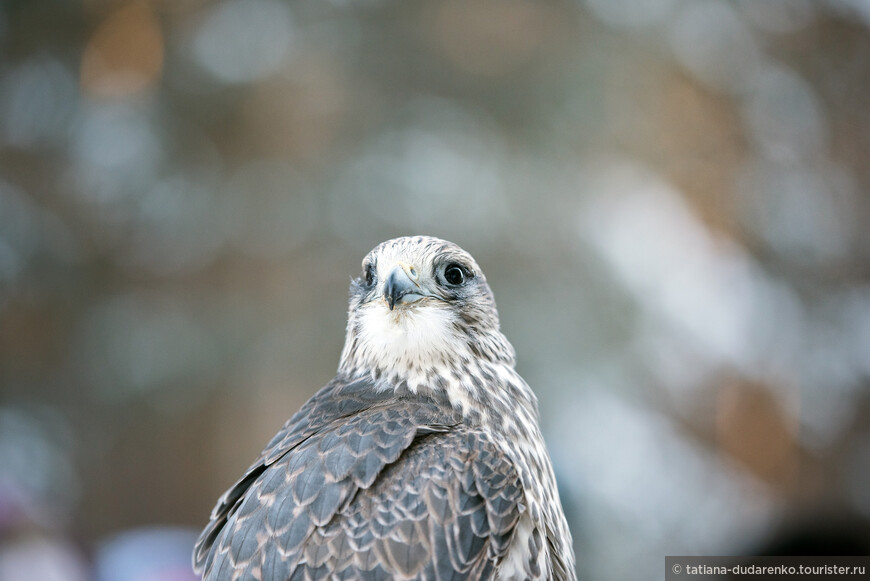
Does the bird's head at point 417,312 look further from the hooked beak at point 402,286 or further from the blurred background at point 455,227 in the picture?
the blurred background at point 455,227

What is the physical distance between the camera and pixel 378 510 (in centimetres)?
175

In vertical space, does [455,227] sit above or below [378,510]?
above

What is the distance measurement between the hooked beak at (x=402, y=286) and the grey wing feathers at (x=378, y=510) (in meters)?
0.34

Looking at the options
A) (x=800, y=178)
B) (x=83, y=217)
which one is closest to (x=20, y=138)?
(x=83, y=217)

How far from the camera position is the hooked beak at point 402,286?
206 centimetres

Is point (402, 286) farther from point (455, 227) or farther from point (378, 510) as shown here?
point (455, 227)

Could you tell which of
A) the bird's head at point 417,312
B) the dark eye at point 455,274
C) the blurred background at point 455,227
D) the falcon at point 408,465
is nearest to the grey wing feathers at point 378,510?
the falcon at point 408,465

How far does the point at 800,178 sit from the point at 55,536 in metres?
5.34

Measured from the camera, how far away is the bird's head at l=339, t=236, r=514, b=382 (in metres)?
2.13

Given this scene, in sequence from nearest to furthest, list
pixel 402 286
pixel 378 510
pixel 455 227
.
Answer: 1. pixel 378 510
2. pixel 402 286
3. pixel 455 227

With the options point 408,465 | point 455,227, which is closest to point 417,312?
point 408,465

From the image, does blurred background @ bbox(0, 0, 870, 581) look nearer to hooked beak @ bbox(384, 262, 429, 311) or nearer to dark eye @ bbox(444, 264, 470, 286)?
dark eye @ bbox(444, 264, 470, 286)

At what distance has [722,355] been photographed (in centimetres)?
476

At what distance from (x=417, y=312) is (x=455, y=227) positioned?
2.58 meters
